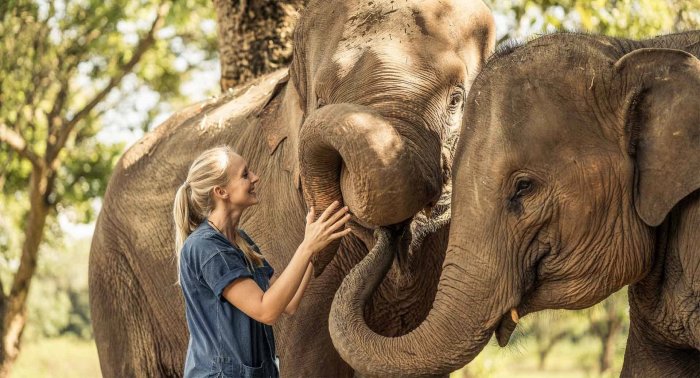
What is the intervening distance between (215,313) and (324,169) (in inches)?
27.5

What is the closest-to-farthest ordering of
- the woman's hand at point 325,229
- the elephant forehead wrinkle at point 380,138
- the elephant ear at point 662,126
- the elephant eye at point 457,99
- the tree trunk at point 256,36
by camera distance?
the elephant ear at point 662,126 < the elephant forehead wrinkle at point 380,138 < the woman's hand at point 325,229 < the elephant eye at point 457,99 < the tree trunk at point 256,36

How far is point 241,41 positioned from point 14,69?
19.5 feet

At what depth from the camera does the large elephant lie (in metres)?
4.31

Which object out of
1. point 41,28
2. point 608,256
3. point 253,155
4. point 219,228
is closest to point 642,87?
point 608,256

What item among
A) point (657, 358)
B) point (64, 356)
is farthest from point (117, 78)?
point (64, 356)

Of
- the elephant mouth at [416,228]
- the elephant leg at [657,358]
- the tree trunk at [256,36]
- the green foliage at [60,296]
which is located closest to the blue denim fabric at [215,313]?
the elephant mouth at [416,228]

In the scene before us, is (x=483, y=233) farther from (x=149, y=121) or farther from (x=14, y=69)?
(x=149, y=121)

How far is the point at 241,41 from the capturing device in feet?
26.7

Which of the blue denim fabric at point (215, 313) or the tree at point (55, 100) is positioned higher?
the blue denim fabric at point (215, 313)

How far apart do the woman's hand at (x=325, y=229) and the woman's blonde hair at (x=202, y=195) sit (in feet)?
0.85

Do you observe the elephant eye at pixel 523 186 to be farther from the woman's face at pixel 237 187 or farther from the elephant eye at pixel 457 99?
the woman's face at pixel 237 187

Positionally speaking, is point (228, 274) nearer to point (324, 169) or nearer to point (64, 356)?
point (324, 169)

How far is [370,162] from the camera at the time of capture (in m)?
4.55

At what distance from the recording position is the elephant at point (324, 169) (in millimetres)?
4719
